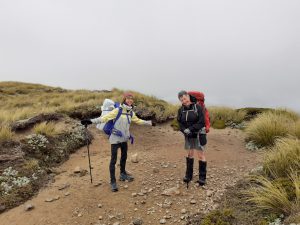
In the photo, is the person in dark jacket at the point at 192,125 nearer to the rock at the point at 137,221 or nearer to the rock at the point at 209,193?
the rock at the point at 209,193

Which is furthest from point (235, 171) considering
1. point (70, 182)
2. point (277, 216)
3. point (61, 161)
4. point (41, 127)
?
point (41, 127)

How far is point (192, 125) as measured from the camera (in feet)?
24.5

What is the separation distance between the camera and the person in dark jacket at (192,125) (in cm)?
742

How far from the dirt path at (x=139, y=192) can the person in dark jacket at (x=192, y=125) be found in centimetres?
40

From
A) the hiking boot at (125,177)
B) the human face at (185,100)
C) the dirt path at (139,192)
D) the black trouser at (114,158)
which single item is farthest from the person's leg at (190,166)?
the black trouser at (114,158)

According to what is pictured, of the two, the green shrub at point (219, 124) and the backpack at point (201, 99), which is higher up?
the backpack at point (201, 99)

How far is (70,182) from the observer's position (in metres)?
8.57

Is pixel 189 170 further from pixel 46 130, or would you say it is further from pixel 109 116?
pixel 46 130

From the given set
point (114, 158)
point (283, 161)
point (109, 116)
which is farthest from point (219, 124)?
point (109, 116)

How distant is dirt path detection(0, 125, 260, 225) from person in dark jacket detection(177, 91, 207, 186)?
396mm

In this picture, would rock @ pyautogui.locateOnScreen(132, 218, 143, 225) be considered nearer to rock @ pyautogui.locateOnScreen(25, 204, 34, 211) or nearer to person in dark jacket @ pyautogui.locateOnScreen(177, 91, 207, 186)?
person in dark jacket @ pyautogui.locateOnScreen(177, 91, 207, 186)

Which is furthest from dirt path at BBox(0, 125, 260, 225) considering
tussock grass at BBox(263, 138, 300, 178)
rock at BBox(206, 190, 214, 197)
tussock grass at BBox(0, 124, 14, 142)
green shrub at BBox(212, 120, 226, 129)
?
green shrub at BBox(212, 120, 226, 129)

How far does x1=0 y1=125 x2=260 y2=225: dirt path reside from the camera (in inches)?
263

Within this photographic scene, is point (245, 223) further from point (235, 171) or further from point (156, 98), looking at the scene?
point (156, 98)
